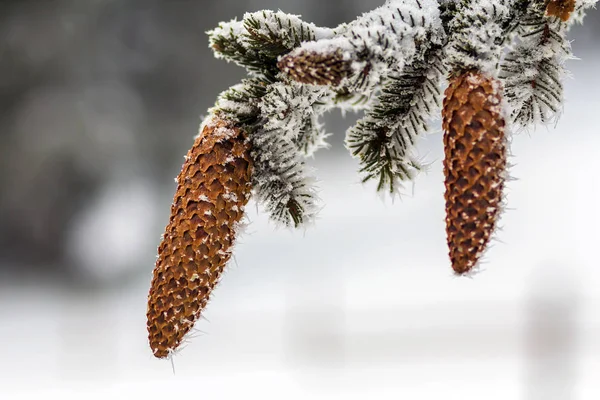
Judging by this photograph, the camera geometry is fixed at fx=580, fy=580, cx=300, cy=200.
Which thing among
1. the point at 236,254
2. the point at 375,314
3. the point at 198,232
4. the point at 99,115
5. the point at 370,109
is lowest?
the point at 375,314

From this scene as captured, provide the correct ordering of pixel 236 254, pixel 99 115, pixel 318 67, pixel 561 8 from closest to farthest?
1. pixel 318 67
2. pixel 561 8
3. pixel 236 254
4. pixel 99 115

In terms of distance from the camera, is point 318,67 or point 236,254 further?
point 236,254

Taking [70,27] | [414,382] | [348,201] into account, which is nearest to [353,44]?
[414,382]

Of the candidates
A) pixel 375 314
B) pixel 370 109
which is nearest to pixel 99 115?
pixel 375 314

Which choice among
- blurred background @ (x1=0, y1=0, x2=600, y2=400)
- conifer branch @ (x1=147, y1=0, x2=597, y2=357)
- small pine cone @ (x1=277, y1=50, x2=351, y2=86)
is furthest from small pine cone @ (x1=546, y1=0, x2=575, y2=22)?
blurred background @ (x1=0, y1=0, x2=600, y2=400)

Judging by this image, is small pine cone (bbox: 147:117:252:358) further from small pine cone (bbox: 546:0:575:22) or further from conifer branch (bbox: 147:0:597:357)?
small pine cone (bbox: 546:0:575:22)

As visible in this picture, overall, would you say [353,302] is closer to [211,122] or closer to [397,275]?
[397,275]

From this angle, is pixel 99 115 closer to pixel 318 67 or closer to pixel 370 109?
pixel 370 109
